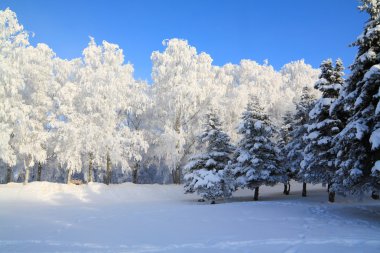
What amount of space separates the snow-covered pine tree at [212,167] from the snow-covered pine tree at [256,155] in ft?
3.47

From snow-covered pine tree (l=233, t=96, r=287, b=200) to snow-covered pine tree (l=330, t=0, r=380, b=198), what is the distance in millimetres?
9143

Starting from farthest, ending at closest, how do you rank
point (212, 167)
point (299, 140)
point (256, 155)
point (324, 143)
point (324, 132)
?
1. point (299, 140)
2. point (212, 167)
3. point (256, 155)
4. point (324, 132)
5. point (324, 143)

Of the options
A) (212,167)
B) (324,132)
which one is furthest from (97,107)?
(324,132)

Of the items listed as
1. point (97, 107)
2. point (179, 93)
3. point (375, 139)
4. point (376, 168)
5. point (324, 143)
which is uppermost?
point (179, 93)

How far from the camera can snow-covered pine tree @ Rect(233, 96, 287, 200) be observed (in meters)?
25.0

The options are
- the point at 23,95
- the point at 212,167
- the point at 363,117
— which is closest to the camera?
the point at 363,117

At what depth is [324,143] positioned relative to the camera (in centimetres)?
2034

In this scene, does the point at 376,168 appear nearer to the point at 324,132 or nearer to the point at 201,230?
the point at 201,230

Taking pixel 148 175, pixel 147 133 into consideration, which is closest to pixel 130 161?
pixel 147 133

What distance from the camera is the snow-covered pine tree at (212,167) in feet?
79.4

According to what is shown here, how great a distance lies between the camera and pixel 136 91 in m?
35.1

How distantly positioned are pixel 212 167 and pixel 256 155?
10.9 ft

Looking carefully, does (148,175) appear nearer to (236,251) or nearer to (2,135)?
(2,135)

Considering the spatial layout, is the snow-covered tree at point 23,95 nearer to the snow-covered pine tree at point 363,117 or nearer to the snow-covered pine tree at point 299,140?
the snow-covered pine tree at point 299,140
